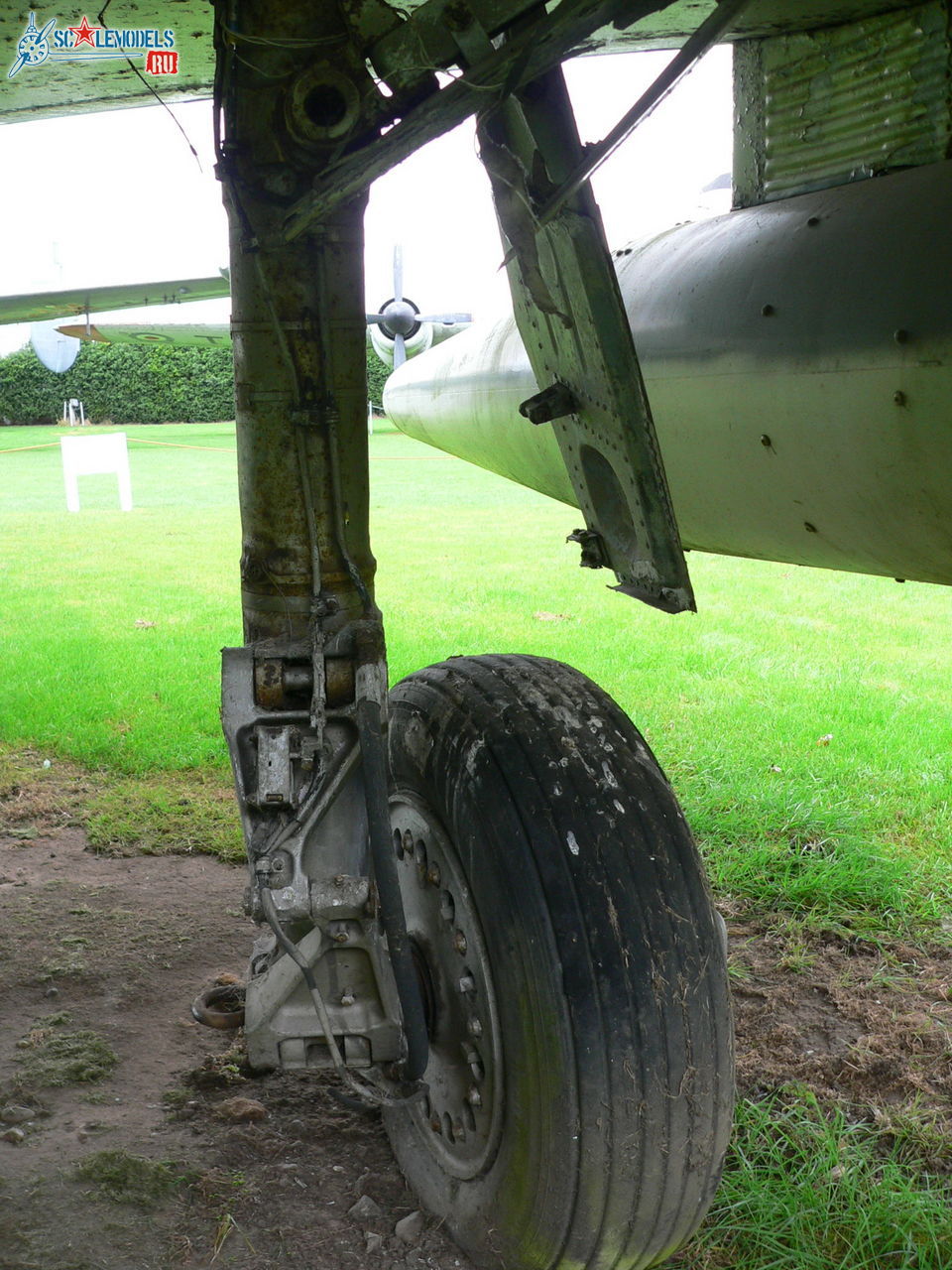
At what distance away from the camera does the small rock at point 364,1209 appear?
1878 millimetres

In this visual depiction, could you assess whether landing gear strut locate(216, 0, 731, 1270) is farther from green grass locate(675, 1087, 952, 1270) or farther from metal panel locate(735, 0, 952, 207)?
metal panel locate(735, 0, 952, 207)

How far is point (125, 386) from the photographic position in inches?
1121

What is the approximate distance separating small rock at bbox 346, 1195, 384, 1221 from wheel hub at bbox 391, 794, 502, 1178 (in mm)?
161

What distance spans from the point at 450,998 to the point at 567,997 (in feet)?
1.05

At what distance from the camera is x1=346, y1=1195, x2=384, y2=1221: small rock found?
188 centimetres

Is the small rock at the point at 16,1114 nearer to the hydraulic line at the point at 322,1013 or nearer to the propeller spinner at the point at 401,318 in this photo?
the hydraulic line at the point at 322,1013

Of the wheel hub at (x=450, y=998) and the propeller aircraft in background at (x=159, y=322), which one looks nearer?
the wheel hub at (x=450, y=998)

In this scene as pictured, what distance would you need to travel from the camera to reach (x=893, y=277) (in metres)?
1.67

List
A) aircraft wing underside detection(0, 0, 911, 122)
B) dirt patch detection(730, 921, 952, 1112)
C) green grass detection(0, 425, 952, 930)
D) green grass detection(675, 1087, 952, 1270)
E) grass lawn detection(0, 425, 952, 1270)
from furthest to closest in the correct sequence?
green grass detection(0, 425, 952, 930) < dirt patch detection(730, 921, 952, 1112) < grass lawn detection(0, 425, 952, 1270) < green grass detection(675, 1087, 952, 1270) < aircraft wing underside detection(0, 0, 911, 122)

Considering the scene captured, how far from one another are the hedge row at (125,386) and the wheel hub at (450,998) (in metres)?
26.4

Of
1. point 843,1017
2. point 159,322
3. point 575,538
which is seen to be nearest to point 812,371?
point 575,538

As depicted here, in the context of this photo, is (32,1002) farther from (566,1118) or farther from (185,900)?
(566,1118)

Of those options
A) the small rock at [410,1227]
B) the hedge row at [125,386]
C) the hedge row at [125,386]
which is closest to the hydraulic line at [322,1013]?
the small rock at [410,1227]

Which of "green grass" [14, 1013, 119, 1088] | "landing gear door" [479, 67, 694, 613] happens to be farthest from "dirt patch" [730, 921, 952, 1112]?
"green grass" [14, 1013, 119, 1088]
